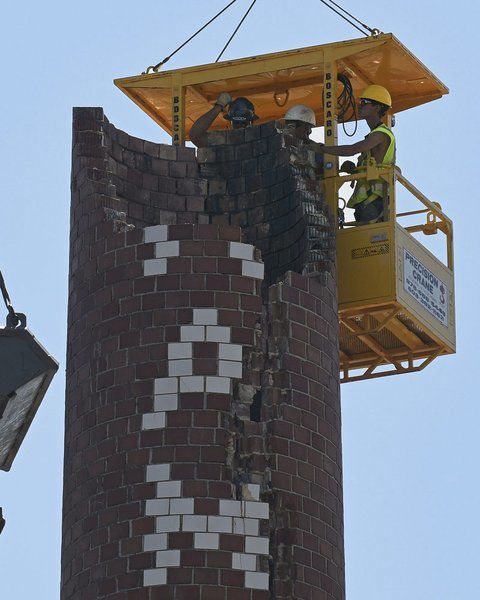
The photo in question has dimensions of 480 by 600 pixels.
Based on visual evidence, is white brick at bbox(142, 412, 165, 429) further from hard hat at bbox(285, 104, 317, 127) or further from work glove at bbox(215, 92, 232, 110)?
work glove at bbox(215, 92, 232, 110)

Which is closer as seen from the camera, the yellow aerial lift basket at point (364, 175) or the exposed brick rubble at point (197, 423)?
the exposed brick rubble at point (197, 423)

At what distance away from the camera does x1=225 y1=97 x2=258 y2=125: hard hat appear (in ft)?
157

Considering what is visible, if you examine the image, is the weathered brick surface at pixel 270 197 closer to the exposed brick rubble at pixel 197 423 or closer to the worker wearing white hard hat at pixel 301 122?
the worker wearing white hard hat at pixel 301 122

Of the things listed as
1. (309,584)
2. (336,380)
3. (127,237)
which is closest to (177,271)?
(127,237)

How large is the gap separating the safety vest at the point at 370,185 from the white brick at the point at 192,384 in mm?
6783

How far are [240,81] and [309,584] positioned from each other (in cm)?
1378

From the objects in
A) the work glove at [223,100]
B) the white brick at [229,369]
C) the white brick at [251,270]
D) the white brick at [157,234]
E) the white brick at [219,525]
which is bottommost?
the white brick at [219,525]

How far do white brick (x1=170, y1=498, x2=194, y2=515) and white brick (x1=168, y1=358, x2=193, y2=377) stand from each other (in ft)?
8.84

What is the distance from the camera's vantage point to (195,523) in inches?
1535

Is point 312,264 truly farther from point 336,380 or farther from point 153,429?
point 153,429

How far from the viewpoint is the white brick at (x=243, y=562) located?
127 feet

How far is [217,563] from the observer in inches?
1522

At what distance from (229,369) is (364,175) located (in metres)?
6.45

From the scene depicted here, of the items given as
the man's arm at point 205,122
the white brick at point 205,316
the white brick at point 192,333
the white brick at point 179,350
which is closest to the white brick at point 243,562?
the white brick at point 179,350
